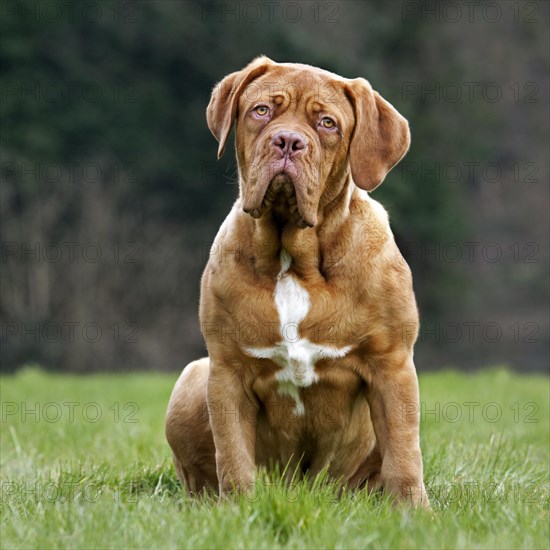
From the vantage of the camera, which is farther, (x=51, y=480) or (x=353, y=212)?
(x=51, y=480)

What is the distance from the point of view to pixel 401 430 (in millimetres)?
4039

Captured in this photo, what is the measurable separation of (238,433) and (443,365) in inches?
628

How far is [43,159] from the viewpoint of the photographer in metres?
18.0

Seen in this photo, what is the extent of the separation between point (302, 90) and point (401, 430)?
1437mm

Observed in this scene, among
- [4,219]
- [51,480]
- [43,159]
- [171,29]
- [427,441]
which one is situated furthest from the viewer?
[171,29]

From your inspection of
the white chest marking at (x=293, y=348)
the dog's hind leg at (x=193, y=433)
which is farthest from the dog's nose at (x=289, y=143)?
the dog's hind leg at (x=193, y=433)

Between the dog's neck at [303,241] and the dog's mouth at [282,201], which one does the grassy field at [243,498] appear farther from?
the dog's mouth at [282,201]

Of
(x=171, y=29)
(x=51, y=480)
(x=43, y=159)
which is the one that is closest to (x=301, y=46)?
(x=171, y=29)

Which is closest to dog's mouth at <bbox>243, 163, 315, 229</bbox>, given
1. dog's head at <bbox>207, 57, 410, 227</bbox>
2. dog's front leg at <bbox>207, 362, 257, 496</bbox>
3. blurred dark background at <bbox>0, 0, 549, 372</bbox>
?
dog's head at <bbox>207, 57, 410, 227</bbox>

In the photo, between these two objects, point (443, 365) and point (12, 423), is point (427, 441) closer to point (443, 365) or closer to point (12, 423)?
point (12, 423)

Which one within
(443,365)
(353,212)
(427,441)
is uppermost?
(353,212)

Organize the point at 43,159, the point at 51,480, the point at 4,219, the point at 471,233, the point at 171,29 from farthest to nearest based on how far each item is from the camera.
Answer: the point at 471,233 < the point at 171,29 < the point at 43,159 < the point at 4,219 < the point at 51,480

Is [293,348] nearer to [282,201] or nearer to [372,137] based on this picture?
[282,201]

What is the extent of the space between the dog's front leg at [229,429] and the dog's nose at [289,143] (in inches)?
36.0
